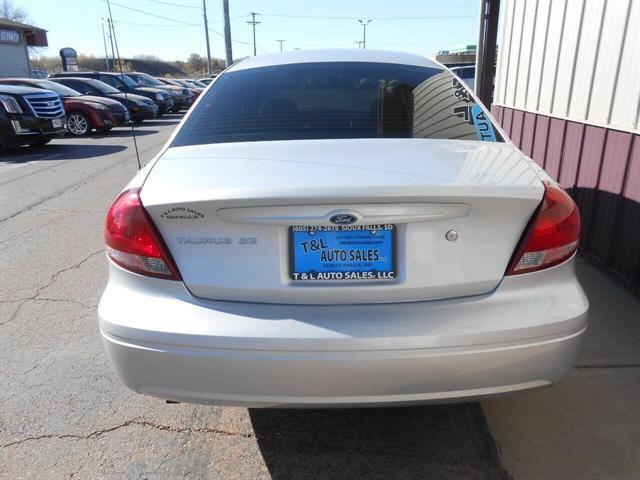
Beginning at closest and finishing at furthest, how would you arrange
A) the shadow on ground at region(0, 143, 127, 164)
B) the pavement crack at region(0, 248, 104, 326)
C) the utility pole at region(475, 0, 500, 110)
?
1. the pavement crack at region(0, 248, 104, 326)
2. the utility pole at region(475, 0, 500, 110)
3. the shadow on ground at region(0, 143, 127, 164)

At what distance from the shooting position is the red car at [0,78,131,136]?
46.0ft

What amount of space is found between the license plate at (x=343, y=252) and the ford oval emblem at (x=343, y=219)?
0.08ft

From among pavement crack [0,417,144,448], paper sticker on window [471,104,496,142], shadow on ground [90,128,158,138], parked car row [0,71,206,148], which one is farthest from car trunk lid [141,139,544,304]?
shadow on ground [90,128,158,138]

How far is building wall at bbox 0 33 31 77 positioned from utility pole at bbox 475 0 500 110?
115ft

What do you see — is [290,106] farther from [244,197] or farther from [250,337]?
[250,337]

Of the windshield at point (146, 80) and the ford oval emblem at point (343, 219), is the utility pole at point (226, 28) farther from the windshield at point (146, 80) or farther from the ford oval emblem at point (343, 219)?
the ford oval emblem at point (343, 219)

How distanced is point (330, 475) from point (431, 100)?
183cm

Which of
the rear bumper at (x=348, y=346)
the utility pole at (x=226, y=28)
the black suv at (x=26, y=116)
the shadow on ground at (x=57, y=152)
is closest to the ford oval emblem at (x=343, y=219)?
the rear bumper at (x=348, y=346)

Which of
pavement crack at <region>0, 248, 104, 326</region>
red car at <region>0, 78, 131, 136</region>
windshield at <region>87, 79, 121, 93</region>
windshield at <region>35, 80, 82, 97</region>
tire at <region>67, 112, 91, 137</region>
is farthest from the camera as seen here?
windshield at <region>87, 79, 121, 93</region>

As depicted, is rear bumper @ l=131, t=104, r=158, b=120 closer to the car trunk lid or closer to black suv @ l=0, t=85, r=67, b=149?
black suv @ l=0, t=85, r=67, b=149

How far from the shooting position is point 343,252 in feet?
5.98

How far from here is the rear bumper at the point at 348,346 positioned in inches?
70.1

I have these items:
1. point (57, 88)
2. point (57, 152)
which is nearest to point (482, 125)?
point (57, 152)

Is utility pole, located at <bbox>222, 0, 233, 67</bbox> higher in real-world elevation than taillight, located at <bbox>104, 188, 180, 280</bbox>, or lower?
higher
